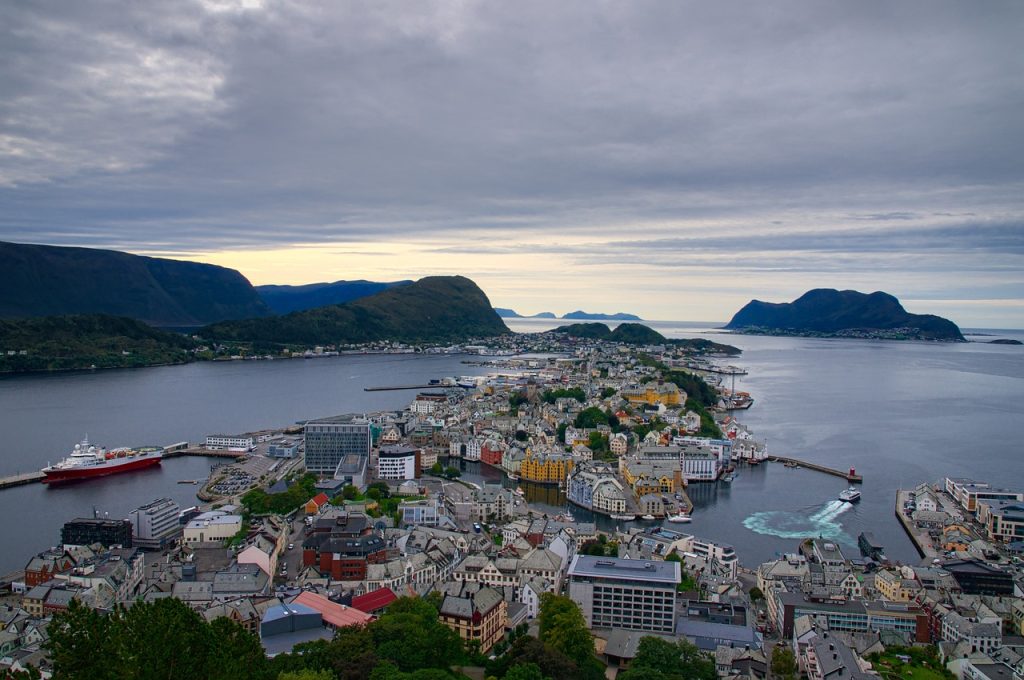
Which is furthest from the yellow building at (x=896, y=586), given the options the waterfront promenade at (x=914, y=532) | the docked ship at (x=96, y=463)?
the docked ship at (x=96, y=463)

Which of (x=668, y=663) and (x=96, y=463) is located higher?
(x=668, y=663)

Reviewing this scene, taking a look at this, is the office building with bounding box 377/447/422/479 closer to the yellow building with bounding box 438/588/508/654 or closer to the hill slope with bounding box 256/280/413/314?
the yellow building with bounding box 438/588/508/654

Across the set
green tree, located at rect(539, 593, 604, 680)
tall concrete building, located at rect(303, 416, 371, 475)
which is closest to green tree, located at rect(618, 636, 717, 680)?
green tree, located at rect(539, 593, 604, 680)

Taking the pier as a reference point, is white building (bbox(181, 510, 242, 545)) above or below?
above

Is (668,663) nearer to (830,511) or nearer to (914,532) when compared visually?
(914,532)

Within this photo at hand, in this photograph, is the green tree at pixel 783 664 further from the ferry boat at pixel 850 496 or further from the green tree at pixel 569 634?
the ferry boat at pixel 850 496

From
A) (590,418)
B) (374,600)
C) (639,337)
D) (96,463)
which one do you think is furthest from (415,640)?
(639,337)

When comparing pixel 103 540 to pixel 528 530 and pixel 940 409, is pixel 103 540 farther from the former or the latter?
pixel 940 409
